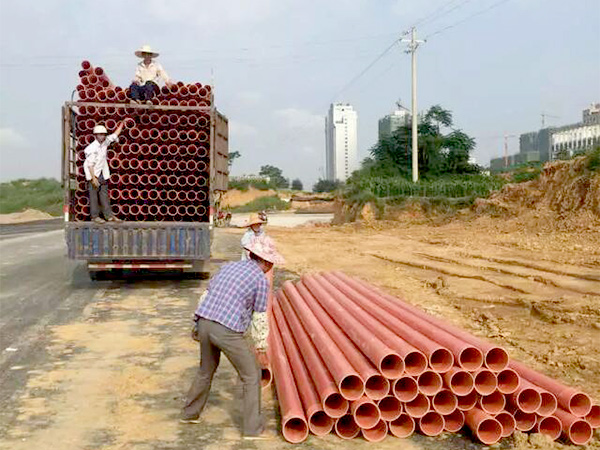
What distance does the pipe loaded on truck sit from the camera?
11.4 m

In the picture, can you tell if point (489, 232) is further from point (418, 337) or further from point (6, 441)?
point (6, 441)

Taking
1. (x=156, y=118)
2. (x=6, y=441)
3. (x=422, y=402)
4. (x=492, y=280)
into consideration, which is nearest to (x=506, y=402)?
(x=422, y=402)

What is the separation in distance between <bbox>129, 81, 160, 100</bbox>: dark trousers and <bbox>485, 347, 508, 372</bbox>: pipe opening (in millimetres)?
8567

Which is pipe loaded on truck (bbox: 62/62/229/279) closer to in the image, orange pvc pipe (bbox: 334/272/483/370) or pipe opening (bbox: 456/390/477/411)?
orange pvc pipe (bbox: 334/272/483/370)

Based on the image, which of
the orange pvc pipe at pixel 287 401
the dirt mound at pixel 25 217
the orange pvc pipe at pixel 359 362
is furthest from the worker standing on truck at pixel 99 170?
the dirt mound at pixel 25 217

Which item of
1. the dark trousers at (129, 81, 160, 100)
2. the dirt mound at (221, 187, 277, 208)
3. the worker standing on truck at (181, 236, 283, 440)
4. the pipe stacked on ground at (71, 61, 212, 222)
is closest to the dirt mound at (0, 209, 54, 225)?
the dirt mound at (221, 187, 277, 208)

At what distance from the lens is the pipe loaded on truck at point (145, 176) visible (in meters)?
11.4

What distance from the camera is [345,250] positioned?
2042 centimetres

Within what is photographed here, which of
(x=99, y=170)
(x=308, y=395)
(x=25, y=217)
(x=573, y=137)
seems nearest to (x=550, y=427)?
(x=308, y=395)

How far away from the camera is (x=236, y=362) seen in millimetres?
5016

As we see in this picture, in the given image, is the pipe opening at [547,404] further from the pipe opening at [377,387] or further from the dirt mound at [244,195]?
the dirt mound at [244,195]

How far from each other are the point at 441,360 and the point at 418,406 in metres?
0.42

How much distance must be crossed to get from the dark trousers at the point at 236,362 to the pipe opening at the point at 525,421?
2069 mm

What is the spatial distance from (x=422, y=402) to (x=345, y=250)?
15360 mm
